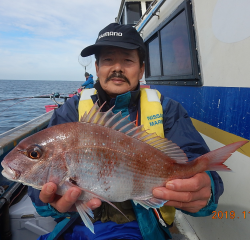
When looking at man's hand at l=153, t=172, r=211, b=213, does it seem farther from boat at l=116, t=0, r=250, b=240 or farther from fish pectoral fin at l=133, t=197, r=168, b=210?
boat at l=116, t=0, r=250, b=240

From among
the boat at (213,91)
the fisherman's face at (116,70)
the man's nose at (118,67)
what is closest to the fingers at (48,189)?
the fisherman's face at (116,70)

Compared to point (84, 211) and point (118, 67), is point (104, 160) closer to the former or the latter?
point (84, 211)

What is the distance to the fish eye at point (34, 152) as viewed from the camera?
1.38 meters

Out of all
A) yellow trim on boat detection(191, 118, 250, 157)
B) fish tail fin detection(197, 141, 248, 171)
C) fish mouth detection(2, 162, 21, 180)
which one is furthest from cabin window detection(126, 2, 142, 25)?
fish mouth detection(2, 162, 21, 180)

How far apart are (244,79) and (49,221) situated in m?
3.13

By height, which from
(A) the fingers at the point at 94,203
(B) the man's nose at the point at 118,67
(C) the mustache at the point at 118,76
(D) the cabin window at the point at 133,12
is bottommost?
(A) the fingers at the point at 94,203

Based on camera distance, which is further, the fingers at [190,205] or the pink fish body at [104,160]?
the fingers at [190,205]

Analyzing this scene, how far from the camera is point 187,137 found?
185 centimetres

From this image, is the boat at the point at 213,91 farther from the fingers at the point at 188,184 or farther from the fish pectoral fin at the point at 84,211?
the fish pectoral fin at the point at 84,211

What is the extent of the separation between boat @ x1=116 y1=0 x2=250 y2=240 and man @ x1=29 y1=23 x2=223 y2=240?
1.49 ft

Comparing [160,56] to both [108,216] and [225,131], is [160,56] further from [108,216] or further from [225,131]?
[108,216]

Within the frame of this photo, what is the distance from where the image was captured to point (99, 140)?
146cm

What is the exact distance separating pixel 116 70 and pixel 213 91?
4.11 ft

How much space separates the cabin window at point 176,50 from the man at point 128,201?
0.97 meters
